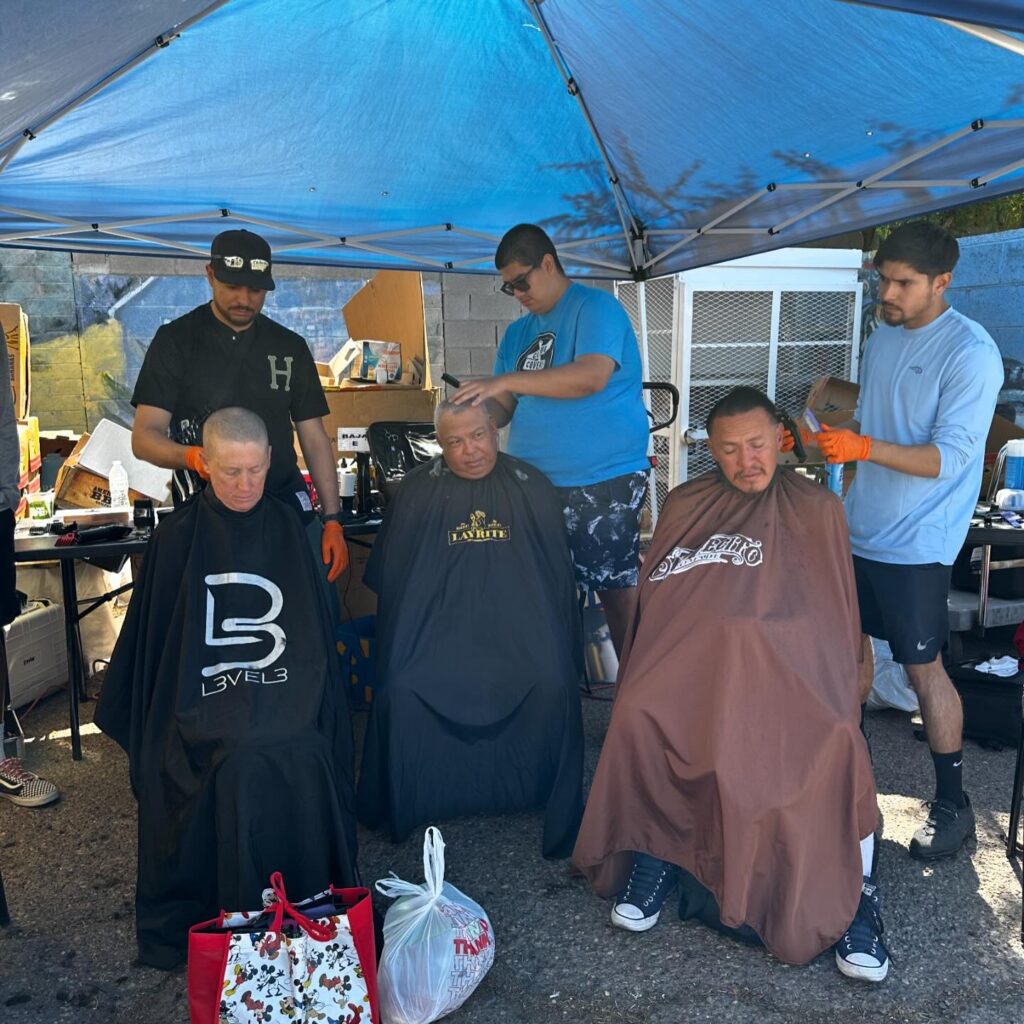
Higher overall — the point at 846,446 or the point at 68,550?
the point at 846,446

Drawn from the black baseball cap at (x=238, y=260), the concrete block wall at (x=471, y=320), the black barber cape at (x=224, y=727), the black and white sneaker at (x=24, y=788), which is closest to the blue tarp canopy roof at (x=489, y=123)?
the black baseball cap at (x=238, y=260)

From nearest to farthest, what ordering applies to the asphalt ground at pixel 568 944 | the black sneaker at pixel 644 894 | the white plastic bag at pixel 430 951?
the white plastic bag at pixel 430 951 < the asphalt ground at pixel 568 944 < the black sneaker at pixel 644 894

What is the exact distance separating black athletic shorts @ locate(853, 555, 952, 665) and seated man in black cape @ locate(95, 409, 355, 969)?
58.8 inches

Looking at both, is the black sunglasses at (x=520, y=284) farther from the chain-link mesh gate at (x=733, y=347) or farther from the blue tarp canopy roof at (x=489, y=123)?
the chain-link mesh gate at (x=733, y=347)

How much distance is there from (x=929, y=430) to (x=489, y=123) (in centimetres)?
187

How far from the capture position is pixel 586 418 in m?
3.06

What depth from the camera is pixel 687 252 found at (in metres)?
4.18

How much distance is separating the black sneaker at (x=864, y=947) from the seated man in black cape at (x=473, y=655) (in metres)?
0.78

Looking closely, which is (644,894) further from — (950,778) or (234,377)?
(234,377)

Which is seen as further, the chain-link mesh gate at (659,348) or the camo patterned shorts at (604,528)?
the chain-link mesh gate at (659,348)

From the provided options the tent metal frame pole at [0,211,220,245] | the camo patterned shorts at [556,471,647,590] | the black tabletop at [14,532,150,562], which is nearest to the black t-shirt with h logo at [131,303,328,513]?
the black tabletop at [14,532,150,562]

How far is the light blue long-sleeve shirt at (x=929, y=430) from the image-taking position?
8.20 ft

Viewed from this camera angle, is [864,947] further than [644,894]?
No

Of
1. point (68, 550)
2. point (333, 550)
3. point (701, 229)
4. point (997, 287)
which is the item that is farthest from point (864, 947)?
point (997, 287)
